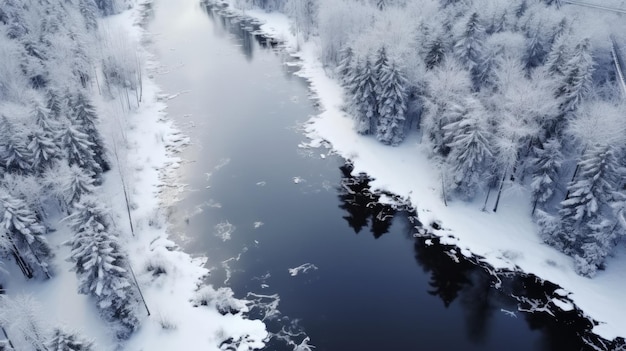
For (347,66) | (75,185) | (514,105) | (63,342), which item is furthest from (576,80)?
(75,185)

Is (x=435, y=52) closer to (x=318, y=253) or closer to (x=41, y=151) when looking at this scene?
(x=318, y=253)

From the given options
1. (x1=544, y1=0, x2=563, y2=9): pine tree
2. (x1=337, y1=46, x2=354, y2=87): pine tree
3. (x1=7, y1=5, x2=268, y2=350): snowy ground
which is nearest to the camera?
(x1=7, y1=5, x2=268, y2=350): snowy ground

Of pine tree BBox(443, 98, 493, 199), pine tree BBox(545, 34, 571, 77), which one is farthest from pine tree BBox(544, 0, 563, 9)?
pine tree BBox(443, 98, 493, 199)

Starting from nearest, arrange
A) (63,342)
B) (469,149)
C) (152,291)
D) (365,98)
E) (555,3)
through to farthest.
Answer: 1. (63,342)
2. (152,291)
3. (469,149)
4. (365,98)
5. (555,3)

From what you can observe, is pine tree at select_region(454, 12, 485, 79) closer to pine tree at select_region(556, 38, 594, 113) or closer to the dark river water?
pine tree at select_region(556, 38, 594, 113)

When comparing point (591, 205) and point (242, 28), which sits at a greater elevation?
point (242, 28)

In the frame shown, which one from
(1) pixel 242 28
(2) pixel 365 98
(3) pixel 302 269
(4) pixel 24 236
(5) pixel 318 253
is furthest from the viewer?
(1) pixel 242 28

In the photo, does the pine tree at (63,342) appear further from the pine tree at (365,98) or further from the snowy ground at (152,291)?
the pine tree at (365,98)
